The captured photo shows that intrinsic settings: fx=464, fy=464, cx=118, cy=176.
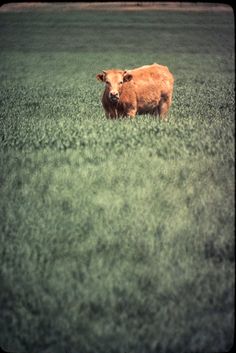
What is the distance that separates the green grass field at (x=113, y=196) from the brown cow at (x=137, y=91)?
1.48 feet

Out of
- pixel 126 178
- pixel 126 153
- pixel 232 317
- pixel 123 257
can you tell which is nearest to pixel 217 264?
pixel 232 317

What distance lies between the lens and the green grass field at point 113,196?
273cm

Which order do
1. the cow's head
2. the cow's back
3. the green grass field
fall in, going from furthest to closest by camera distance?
1. the cow's back
2. the cow's head
3. the green grass field

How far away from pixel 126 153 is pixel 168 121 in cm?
133

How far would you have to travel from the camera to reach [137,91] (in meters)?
7.36

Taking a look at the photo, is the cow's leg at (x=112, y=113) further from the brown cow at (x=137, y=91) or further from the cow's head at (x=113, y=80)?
the cow's head at (x=113, y=80)

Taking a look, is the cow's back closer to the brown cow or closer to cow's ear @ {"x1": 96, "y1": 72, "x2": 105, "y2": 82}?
the brown cow

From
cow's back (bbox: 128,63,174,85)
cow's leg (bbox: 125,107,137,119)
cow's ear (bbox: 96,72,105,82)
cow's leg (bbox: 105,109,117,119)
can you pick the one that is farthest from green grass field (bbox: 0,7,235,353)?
cow's back (bbox: 128,63,174,85)

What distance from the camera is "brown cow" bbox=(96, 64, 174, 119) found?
637 centimetres

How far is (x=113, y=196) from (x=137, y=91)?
3967 millimetres

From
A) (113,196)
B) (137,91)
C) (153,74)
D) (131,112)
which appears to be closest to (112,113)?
(131,112)

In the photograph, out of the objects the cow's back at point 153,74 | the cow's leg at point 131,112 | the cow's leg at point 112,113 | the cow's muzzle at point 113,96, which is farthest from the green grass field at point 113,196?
the cow's back at point 153,74

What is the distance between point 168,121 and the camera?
18.0 feet

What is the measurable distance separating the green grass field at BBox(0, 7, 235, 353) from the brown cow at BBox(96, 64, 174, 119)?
0.45m
